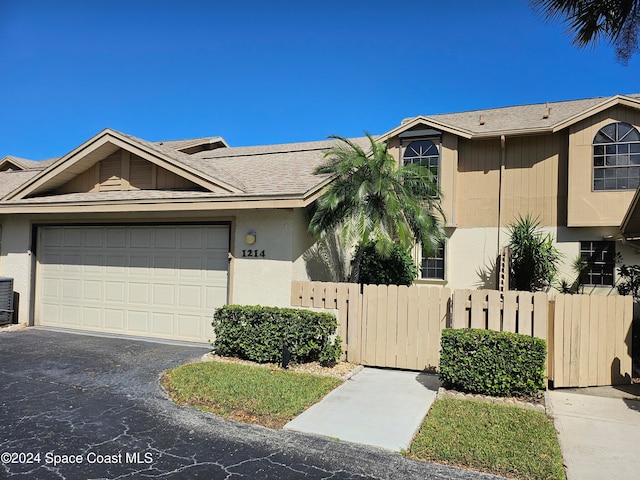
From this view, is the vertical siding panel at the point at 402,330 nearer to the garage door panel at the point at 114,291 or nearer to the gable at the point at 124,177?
the gable at the point at 124,177

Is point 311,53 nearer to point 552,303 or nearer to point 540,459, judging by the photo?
point 552,303

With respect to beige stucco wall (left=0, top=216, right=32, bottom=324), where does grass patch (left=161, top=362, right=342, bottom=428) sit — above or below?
below

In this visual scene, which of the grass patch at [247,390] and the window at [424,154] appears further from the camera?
the window at [424,154]

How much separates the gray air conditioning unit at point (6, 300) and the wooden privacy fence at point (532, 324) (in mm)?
9535

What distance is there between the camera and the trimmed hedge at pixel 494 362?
5.92 meters

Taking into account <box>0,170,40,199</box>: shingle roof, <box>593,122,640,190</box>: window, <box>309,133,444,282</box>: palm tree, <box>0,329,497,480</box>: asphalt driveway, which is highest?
<box>593,122,640,190</box>: window

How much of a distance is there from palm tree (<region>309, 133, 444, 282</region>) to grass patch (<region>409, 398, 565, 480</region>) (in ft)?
12.4

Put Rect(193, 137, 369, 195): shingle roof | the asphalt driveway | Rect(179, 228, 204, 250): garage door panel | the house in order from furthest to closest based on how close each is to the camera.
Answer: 1. Rect(179, 228, 204, 250): garage door panel
2. the house
3. Rect(193, 137, 369, 195): shingle roof
4. the asphalt driveway

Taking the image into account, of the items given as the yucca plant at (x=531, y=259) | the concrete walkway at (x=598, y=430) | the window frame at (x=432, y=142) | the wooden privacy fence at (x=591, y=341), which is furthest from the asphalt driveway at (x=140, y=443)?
the window frame at (x=432, y=142)

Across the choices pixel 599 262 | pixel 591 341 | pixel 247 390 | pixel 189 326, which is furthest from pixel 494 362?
pixel 599 262

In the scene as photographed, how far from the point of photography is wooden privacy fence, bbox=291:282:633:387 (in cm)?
675

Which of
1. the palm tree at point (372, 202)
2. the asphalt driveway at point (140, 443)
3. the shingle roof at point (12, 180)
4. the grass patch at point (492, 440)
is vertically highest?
the shingle roof at point (12, 180)

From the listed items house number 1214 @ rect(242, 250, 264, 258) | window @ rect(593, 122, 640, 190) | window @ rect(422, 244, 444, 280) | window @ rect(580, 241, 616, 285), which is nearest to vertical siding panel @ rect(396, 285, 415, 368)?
house number 1214 @ rect(242, 250, 264, 258)

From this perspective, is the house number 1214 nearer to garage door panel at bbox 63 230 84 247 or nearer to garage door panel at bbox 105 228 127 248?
garage door panel at bbox 105 228 127 248
